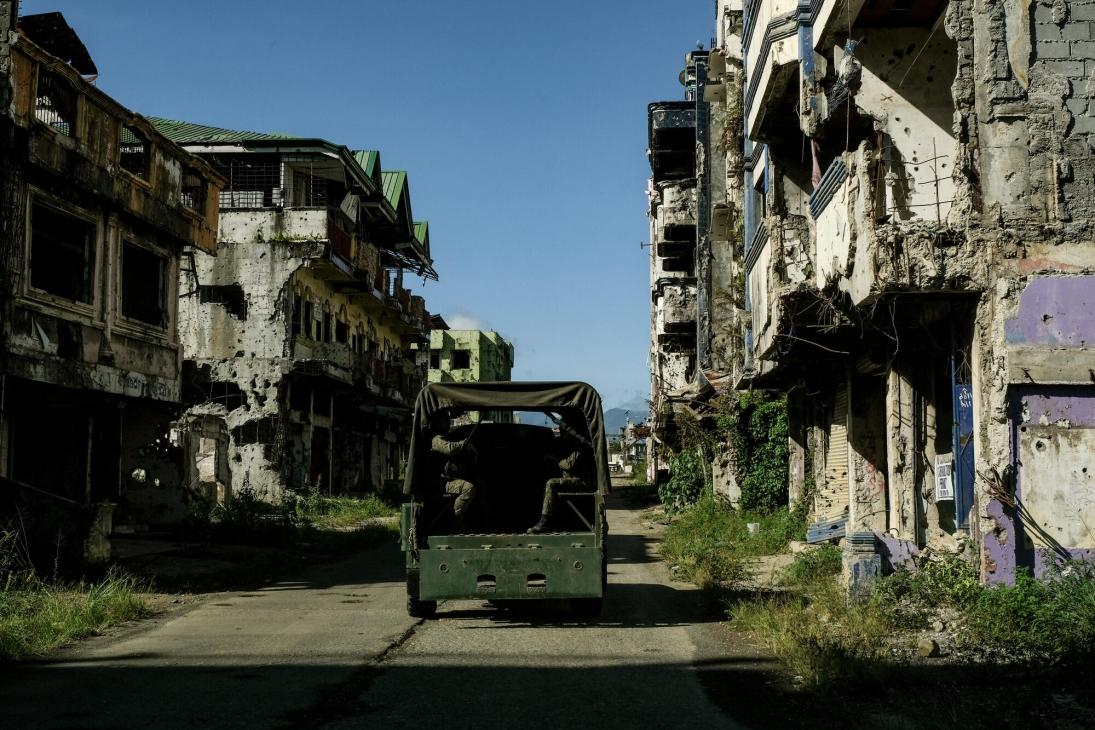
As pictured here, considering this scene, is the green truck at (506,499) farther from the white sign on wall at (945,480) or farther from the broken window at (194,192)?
the broken window at (194,192)

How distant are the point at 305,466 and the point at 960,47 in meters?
26.0

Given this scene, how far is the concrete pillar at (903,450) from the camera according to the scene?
557 inches

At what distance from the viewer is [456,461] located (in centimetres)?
1231

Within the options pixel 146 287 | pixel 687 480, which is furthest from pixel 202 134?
pixel 687 480

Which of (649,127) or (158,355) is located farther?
(649,127)

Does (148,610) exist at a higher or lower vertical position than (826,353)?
lower

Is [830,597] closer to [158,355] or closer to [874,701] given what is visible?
[874,701]

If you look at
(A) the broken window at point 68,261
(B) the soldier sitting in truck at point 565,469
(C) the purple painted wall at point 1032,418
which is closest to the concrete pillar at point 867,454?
(C) the purple painted wall at point 1032,418

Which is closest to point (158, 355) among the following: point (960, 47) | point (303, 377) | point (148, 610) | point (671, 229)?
point (148, 610)

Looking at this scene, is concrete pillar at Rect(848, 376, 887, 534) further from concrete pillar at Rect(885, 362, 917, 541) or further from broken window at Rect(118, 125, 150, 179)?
broken window at Rect(118, 125, 150, 179)

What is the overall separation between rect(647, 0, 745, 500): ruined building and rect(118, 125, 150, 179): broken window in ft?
40.1

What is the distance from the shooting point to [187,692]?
763 cm

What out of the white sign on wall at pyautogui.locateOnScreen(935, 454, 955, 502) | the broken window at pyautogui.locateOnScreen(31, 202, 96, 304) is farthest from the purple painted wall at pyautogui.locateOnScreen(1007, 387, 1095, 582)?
the broken window at pyautogui.locateOnScreen(31, 202, 96, 304)

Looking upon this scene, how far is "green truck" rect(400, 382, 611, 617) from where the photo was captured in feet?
36.3
